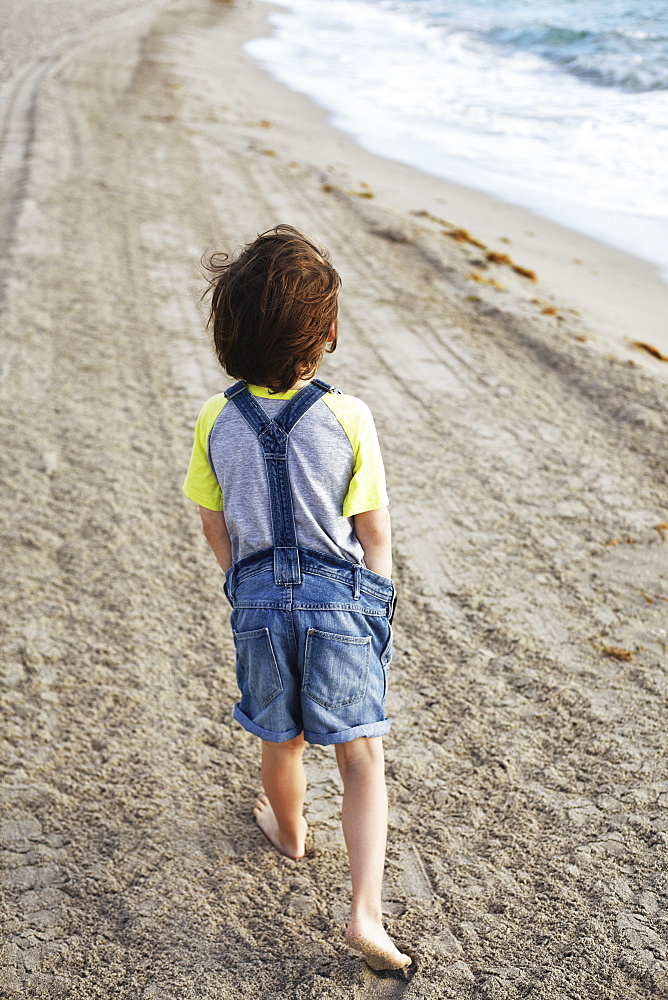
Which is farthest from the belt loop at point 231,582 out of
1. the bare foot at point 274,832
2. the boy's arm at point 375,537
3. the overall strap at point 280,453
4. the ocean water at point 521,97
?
the ocean water at point 521,97

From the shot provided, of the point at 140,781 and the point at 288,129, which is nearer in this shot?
the point at 140,781

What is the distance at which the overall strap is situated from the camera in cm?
166

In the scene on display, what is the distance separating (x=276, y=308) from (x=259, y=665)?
754 mm

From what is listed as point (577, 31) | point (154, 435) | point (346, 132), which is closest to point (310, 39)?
point (577, 31)

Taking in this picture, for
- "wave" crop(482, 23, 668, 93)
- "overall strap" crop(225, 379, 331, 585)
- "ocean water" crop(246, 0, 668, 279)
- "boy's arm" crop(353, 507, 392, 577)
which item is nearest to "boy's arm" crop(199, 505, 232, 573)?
"overall strap" crop(225, 379, 331, 585)

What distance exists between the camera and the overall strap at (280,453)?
5.45ft

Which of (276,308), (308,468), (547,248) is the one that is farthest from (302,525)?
(547,248)

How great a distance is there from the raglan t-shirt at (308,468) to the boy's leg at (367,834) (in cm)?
46

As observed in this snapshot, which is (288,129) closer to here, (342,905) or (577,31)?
(342,905)

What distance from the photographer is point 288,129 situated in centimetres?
1024

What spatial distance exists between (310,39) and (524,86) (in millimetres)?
7666

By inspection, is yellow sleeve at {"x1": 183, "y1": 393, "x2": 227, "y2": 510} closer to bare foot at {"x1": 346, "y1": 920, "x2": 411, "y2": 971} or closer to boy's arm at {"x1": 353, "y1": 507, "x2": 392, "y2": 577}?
boy's arm at {"x1": 353, "y1": 507, "x2": 392, "y2": 577}

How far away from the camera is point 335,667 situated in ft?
5.60

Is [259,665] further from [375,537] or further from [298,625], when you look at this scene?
[375,537]
